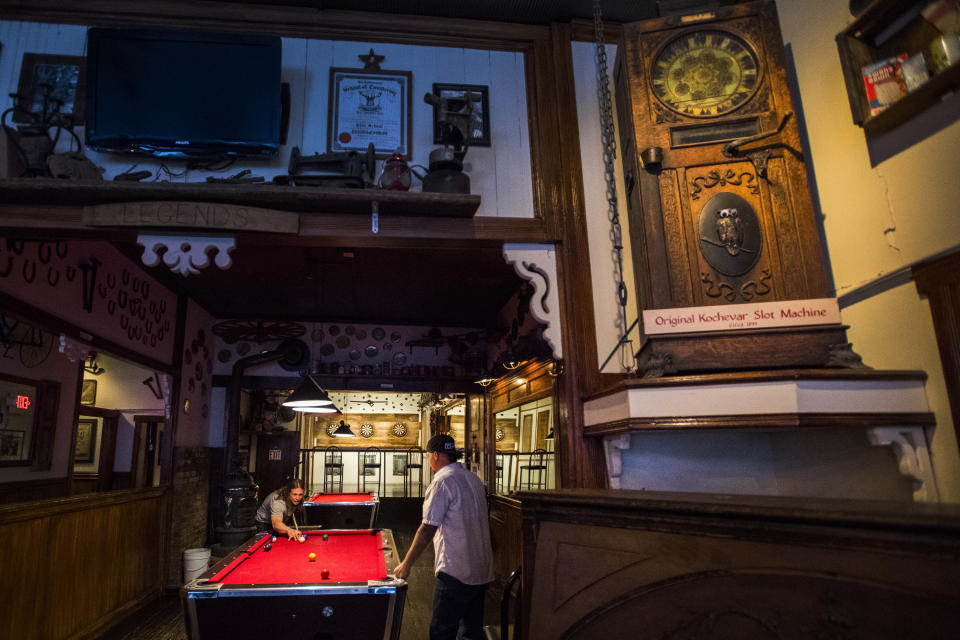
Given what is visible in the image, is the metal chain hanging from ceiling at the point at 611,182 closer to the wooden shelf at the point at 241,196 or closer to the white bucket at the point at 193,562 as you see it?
the wooden shelf at the point at 241,196

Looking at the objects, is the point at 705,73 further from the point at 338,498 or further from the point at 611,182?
the point at 338,498

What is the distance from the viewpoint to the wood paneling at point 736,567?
1.27m

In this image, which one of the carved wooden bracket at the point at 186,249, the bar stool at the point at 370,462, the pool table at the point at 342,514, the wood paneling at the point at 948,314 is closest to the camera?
the wood paneling at the point at 948,314

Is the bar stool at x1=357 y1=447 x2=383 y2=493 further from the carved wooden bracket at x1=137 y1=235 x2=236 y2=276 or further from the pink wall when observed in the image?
the carved wooden bracket at x1=137 y1=235 x2=236 y2=276

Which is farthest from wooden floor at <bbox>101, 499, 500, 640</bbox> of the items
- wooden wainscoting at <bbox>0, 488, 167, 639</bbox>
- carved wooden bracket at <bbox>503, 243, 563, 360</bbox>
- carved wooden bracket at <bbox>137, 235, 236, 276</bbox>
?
carved wooden bracket at <bbox>137, 235, 236, 276</bbox>

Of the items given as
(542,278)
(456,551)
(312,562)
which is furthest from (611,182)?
(312,562)

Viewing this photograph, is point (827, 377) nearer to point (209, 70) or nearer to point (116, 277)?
point (209, 70)

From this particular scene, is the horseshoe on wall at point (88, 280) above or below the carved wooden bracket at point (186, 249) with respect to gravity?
above

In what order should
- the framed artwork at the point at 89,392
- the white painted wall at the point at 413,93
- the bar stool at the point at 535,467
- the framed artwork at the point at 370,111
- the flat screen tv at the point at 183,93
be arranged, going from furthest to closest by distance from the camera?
the framed artwork at the point at 89,392
the bar stool at the point at 535,467
the framed artwork at the point at 370,111
the white painted wall at the point at 413,93
the flat screen tv at the point at 183,93

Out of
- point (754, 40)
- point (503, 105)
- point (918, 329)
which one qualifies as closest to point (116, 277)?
point (503, 105)

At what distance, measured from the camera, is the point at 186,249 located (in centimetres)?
365

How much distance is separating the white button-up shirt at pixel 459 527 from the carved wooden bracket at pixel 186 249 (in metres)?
2.08

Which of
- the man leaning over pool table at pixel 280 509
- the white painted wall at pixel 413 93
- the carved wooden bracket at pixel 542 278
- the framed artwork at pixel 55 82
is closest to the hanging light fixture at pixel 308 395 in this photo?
the man leaning over pool table at pixel 280 509

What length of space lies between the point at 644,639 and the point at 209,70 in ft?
14.0
